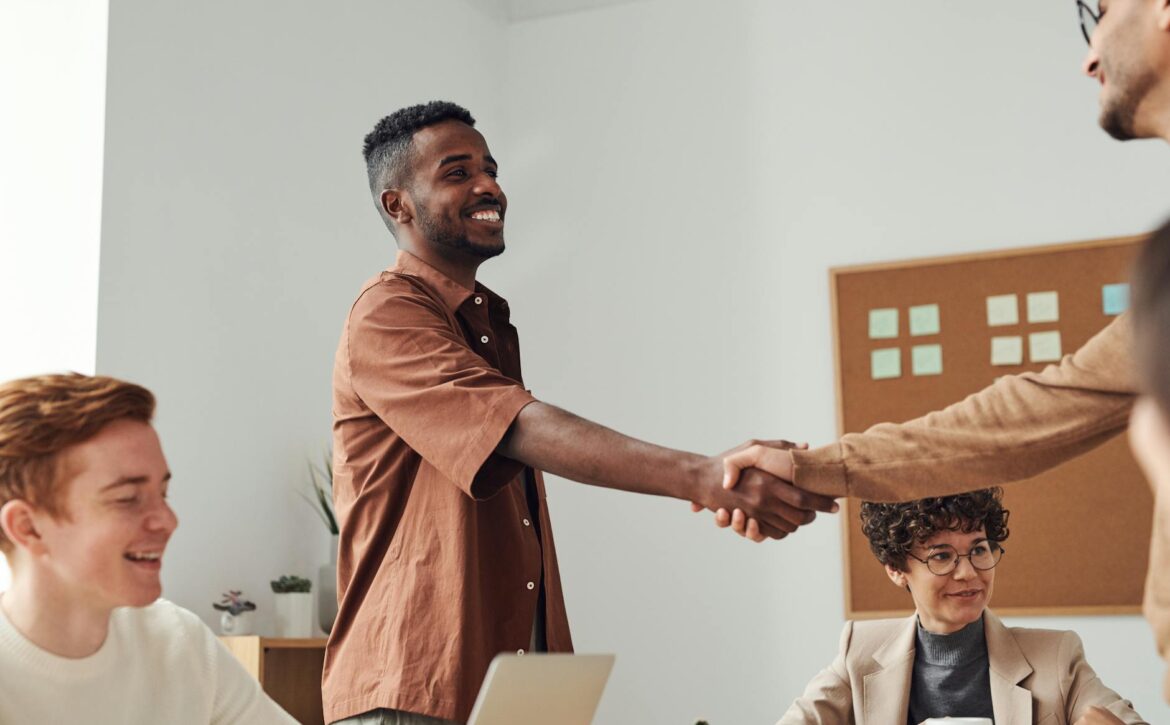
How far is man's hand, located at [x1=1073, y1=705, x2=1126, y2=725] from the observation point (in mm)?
2080

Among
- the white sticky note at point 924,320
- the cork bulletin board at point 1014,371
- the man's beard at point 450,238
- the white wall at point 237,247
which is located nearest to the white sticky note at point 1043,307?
the cork bulletin board at point 1014,371

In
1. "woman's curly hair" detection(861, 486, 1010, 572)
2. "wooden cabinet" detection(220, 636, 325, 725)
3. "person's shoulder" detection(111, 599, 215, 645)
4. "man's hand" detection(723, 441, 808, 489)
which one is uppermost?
"man's hand" detection(723, 441, 808, 489)

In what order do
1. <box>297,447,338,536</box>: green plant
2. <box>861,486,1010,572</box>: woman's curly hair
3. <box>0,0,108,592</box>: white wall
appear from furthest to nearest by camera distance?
1. <box>297,447,338,536</box>: green plant
2. <box>0,0,108,592</box>: white wall
3. <box>861,486,1010,572</box>: woman's curly hair

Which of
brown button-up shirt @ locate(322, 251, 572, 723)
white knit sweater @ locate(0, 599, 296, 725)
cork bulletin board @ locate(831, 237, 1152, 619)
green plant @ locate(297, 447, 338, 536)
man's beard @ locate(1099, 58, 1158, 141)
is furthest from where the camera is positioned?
cork bulletin board @ locate(831, 237, 1152, 619)

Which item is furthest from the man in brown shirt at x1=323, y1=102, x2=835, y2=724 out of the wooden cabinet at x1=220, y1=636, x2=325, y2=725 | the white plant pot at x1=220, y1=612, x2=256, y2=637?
the white plant pot at x1=220, y1=612, x2=256, y2=637

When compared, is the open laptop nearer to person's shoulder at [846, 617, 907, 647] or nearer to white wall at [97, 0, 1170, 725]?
person's shoulder at [846, 617, 907, 647]

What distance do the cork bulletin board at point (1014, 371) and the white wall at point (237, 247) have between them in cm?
171

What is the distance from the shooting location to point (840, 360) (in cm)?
455

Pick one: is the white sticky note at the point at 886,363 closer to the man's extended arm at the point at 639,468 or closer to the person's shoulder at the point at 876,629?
the person's shoulder at the point at 876,629

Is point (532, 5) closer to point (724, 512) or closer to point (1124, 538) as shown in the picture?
point (1124, 538)

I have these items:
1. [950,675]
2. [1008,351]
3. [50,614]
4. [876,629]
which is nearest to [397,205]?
[50,614]

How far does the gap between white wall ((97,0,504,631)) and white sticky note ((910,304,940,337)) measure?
71.3 inches

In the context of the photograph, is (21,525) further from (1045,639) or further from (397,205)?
(1045,639)

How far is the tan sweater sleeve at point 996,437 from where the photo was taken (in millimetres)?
1965
